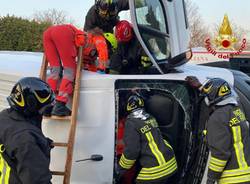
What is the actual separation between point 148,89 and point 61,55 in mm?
900

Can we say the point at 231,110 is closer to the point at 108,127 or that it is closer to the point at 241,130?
the point at 241,130

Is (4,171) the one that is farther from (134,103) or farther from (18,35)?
(18,35)

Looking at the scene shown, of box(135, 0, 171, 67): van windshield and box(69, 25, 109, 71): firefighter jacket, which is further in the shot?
box(135, 0, 171, 67): van windshield

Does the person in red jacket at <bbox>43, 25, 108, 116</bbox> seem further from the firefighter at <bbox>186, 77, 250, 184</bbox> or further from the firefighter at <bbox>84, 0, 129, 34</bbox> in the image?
the firefighter at <bbox>186, 77, 250, 184</bbox>

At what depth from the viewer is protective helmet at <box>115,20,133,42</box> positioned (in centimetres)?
492

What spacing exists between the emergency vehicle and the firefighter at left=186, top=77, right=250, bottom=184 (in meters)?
0.22

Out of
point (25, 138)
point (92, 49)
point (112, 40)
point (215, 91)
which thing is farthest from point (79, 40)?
point (25, 138)

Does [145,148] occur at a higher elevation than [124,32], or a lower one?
lower

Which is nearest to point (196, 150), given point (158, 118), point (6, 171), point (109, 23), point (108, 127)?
point (158, 118)

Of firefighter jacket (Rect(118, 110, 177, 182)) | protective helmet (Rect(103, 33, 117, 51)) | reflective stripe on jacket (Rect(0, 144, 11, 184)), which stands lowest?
firefighter jacket (Rect(118, 110, 177, 182))

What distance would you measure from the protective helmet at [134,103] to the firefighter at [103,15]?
923 millimetres

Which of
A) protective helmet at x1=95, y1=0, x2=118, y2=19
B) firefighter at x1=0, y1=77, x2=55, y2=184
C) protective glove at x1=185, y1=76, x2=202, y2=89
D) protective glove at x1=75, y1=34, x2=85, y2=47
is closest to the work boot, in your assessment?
protective glove at x1=75, y1=34, x2=85, y2=47

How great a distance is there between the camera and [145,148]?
445 cm

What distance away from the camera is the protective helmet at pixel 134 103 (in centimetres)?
439
